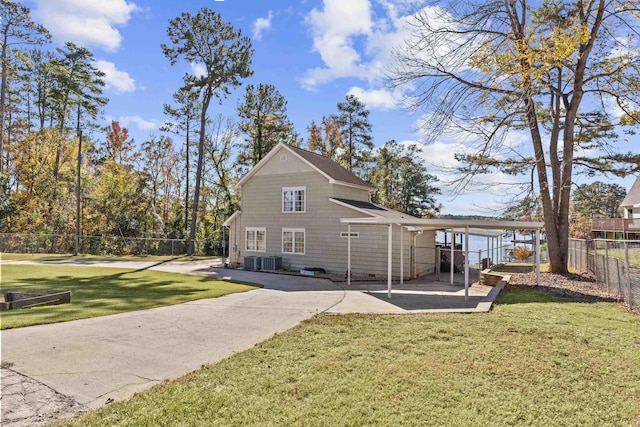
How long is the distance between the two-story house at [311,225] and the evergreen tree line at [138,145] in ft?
25.5

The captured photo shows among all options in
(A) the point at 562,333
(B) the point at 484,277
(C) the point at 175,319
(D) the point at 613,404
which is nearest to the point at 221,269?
(C) the point at 175,319

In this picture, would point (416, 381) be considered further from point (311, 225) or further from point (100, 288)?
point (311, 225)

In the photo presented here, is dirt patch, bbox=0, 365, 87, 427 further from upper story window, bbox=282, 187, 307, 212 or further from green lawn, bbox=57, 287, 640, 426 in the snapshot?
upper story window, bbox=282, 187, 307, 212

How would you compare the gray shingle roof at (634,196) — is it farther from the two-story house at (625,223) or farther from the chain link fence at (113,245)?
the chain link fence at (113,245)

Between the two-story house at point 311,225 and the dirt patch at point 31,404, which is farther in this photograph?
the two-story house at point 311,225

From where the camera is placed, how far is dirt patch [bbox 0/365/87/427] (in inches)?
146

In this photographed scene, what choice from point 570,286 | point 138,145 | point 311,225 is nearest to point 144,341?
point 311,225

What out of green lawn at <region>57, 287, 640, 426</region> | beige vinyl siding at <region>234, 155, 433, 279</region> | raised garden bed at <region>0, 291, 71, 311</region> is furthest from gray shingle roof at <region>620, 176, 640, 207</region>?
raised garden bed at <region>0, 291, 71, 311</region>

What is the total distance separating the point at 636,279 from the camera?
9.07m

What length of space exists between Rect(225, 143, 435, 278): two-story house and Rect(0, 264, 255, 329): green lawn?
5151 millimetres

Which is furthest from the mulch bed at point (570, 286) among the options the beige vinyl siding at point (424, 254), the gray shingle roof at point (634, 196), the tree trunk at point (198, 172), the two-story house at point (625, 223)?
the gray shingle roof at point (634, 196)

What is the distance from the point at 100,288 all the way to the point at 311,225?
31.9ft

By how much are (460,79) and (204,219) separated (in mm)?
28065

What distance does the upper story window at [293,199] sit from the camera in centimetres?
1934
